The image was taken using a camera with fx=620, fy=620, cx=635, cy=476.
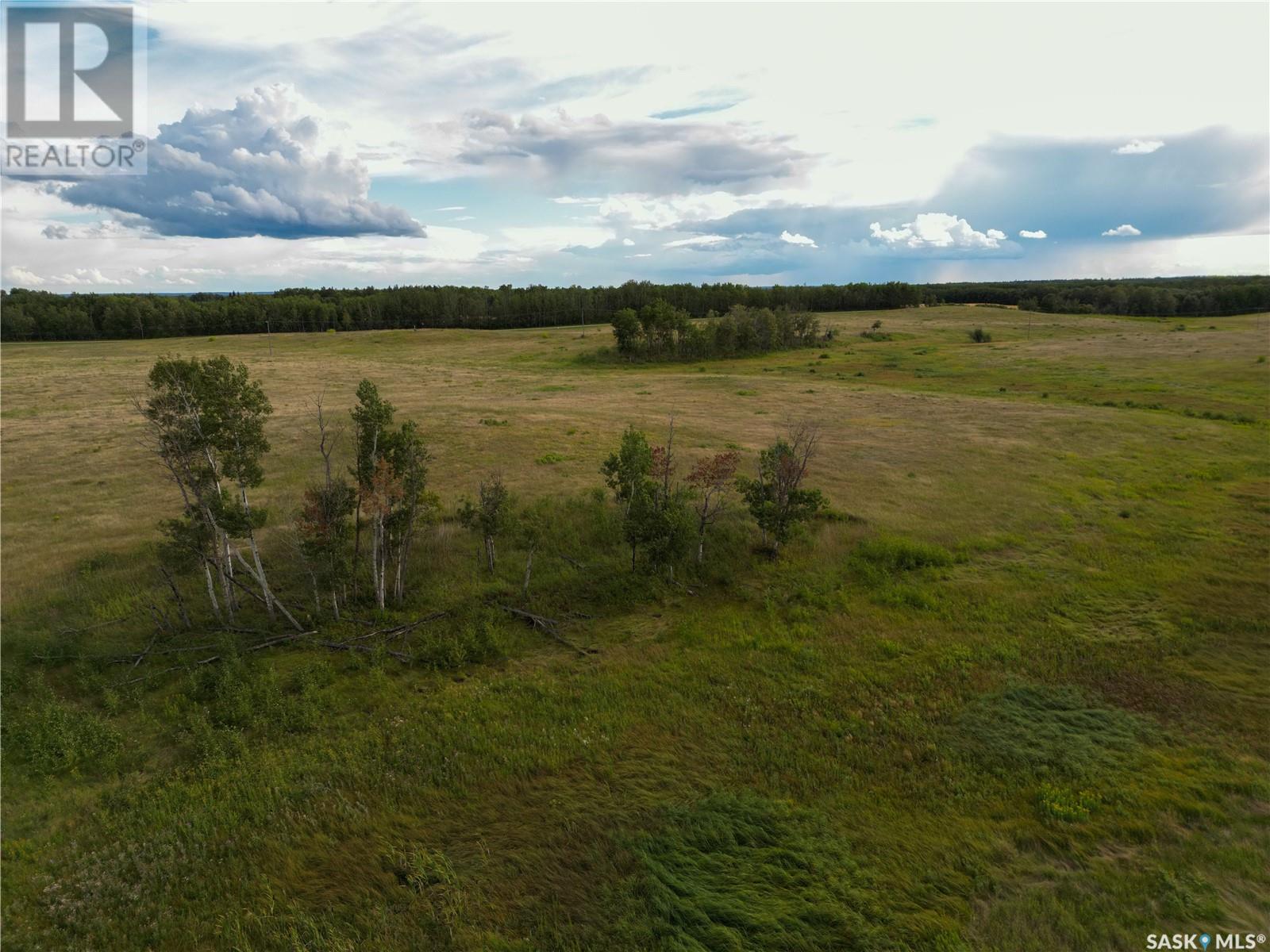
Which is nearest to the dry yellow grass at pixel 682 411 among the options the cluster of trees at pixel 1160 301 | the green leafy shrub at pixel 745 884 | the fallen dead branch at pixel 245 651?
the fallen dead branch at pixel 245 651

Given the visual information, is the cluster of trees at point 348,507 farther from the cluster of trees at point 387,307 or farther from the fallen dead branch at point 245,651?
the cluster of trees at point 387,307

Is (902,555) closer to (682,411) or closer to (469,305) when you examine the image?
(682,411)

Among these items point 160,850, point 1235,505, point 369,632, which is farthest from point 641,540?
point 1235,505

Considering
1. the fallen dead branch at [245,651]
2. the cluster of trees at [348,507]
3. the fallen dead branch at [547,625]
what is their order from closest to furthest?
the fallen dead branch at [245,651] → the fallen dead branch at [547,625] → the cluster of trees at [348,507]

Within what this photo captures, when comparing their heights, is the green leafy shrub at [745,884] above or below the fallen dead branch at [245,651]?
below

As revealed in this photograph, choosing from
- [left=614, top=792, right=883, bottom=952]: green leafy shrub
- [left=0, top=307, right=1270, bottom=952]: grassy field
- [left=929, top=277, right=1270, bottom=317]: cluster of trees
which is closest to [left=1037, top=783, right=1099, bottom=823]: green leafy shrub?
[left=0, top=307, right=1270, bottom=952]: grassy field

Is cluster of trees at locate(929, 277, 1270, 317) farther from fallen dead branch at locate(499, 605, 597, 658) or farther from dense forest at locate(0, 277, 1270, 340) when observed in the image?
fallen dead branch at locate(499, 605, 597, 658)

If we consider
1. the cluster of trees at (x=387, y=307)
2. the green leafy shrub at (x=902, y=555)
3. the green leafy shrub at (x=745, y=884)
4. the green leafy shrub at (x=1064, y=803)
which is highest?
the cluster of trees at (x=387, y=307)
